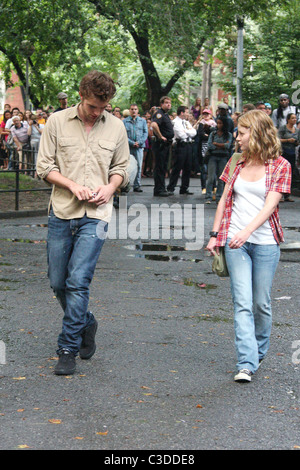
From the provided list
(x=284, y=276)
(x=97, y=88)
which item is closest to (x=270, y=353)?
(x=97, y=88)

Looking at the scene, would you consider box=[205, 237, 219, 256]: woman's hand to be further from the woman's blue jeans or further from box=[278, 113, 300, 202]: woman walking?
box=[278, 113, 300, 202]: woman walking

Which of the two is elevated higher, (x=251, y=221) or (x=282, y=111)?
(x=282, y=111)

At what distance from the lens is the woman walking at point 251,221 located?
5.82m

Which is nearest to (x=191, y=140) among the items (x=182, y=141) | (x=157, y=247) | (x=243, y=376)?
(x=182, y=141)

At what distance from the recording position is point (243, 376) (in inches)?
226

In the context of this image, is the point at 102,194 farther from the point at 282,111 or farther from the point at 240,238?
the point at 282,111

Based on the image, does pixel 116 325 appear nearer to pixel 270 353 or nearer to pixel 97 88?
pixel 270 353

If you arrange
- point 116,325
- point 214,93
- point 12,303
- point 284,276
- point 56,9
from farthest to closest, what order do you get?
point 214,93 < point 56,9 < point 284,276 < point 12,303 < point 116,325

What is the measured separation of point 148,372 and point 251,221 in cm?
122

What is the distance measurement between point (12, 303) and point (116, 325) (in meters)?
1.31

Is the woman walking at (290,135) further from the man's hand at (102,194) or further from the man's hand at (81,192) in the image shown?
the man's hand at (81,192)

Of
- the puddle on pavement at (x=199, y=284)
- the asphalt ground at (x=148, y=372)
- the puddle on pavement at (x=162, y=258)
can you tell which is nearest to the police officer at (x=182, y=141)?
the puddle on pavement at (x=162, y=258)

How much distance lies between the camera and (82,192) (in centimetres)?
580
